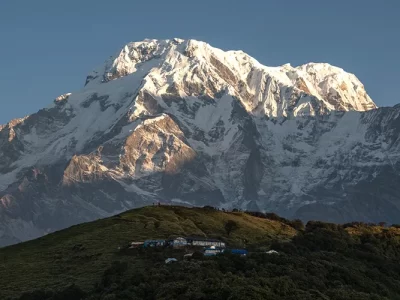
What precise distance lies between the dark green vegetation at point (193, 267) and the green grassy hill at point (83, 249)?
0.22m

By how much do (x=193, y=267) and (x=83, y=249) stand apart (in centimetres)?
4324

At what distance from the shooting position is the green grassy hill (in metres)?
138

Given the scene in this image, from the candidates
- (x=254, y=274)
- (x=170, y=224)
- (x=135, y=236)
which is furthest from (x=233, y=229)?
(x=254, y=274)

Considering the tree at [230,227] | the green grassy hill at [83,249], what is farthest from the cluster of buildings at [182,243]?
the tree at [230,227]

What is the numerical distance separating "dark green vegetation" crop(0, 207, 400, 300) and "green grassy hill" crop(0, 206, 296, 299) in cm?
22

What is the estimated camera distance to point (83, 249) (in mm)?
162125

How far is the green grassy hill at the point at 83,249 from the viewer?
138 meters

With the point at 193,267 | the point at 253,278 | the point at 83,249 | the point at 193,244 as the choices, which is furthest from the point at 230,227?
the point at 253,278

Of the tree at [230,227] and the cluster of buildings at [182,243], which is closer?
the cluster of buildings at [182,243]

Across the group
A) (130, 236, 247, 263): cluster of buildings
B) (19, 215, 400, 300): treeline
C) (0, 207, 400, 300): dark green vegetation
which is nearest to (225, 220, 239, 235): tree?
(0, 207, 400, 300): dark green vegetation

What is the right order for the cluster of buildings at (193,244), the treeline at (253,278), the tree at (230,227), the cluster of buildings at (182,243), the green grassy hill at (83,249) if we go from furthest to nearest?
the tree at (230,227)
the cluster of buildings at (182,243)
the cluster of buildings at (193,244)
the green grassy hill at (83,249)
the treeline at (253,278)

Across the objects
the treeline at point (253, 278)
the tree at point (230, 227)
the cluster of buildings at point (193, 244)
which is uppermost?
the tree at point (230, 227)

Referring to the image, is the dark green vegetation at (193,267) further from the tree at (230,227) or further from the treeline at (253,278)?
the tree at (230,227)

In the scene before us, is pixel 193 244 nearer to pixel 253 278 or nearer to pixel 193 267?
pixel 193 267
